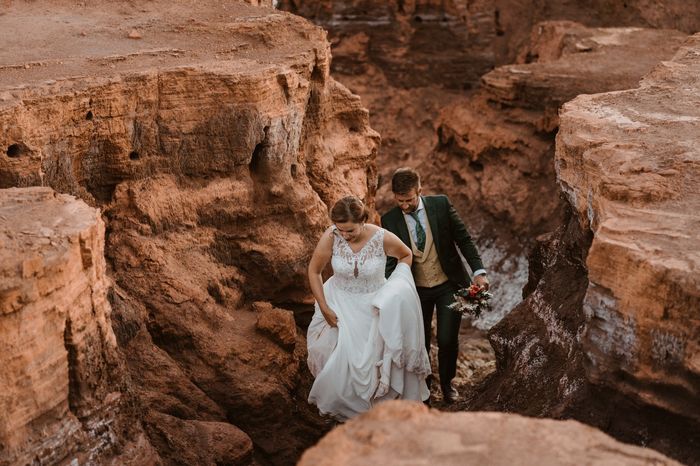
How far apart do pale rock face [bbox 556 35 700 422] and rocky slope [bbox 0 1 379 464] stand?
2.48m

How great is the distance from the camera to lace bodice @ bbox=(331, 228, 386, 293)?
25.6 ft

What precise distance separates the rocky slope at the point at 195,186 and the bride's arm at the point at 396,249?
1.36 meters

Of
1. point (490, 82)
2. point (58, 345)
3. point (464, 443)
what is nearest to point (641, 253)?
point (464, 443)

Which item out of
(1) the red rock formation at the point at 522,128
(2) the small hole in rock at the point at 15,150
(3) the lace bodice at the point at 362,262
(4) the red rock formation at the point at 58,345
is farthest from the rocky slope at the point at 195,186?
(1) the red rock formation at the point at 522,128

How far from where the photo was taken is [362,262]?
25.6 feet

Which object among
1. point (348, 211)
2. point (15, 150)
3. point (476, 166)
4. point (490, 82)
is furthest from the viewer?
point (476, 166)

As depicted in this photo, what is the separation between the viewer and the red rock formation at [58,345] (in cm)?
598

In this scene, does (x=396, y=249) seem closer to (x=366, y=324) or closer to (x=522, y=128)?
(x=366, y=324)

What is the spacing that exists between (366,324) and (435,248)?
35.5 inches

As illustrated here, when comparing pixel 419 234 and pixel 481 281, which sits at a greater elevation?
pixel 419 234

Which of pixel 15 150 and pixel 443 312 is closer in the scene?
pixel 15 150

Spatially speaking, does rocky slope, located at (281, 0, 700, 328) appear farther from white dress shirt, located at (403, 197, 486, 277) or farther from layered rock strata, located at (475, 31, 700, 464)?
white dress shirt, located at (403, 197, 486, 277)

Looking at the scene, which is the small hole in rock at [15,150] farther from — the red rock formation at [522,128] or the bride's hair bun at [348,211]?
the red rock formation at [522,128]

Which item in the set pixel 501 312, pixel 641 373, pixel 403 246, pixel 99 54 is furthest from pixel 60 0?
pixel 641 373
